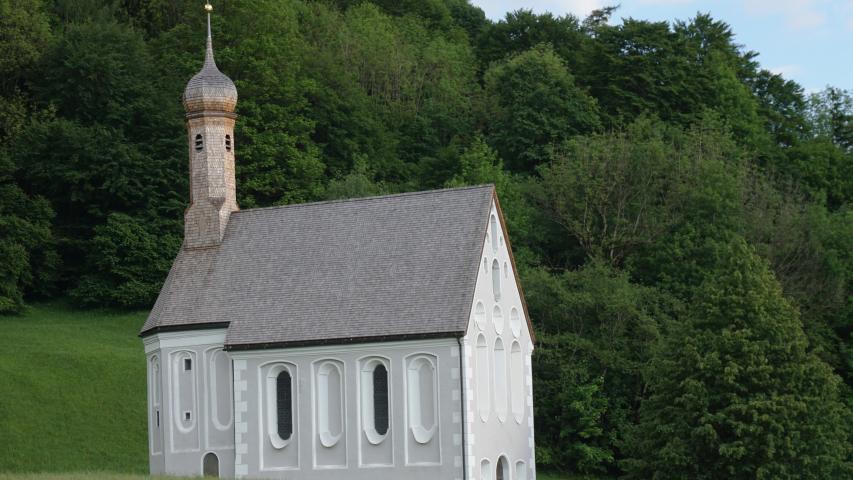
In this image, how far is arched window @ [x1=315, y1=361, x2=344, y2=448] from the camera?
47.6m

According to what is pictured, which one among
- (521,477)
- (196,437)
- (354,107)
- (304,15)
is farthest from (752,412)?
(304,15)

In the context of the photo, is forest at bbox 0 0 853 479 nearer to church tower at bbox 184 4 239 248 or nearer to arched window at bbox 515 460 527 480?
arched window at bbox 515 460 527 480

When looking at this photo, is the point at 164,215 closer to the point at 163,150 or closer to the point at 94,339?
the point at 163,150

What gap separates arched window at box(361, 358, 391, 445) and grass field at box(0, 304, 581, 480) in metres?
12.1

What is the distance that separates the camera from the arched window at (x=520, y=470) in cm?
4953

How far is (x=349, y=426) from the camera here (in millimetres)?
47219

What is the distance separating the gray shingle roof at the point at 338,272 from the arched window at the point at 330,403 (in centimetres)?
115

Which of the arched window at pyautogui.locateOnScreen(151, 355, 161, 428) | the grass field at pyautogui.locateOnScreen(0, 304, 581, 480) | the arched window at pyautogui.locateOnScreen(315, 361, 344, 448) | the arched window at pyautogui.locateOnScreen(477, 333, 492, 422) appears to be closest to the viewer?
the arched window at pyautogui.locateOnScreen(477, 333, 492, 422)

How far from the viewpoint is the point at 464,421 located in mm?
45781

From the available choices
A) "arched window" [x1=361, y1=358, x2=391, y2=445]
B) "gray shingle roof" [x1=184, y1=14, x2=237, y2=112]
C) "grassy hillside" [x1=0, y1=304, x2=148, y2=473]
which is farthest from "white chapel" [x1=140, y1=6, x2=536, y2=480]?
"grassy hillside" [x1=0, y1=304, x2=148, y2=473]

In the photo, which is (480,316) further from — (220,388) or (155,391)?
(155,391)

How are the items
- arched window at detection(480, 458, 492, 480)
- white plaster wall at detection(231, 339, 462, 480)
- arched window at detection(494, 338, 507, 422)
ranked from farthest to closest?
arched window at detection(494, 338, 507, 422)
arched window at detection(480, 458, 492, 480)
white plaster wall at detection(231, 339, 462, 480)

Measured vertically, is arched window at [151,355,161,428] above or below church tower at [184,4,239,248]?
below

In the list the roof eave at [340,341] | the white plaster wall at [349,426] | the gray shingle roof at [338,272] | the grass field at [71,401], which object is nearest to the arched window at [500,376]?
the white plaster wall at [349,426]
